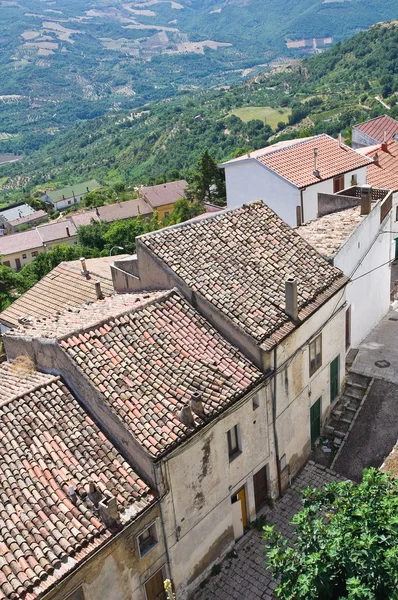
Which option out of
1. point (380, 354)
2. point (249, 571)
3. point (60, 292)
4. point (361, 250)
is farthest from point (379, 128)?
point (249, 571)

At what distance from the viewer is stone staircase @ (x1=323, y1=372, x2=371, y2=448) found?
73.3 feet

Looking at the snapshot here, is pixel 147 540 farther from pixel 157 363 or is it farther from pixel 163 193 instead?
pixel 163 193

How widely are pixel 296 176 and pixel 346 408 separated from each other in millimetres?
15229

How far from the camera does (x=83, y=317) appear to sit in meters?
19.6

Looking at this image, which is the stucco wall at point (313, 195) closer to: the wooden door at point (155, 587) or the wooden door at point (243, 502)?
the wooden door at point (243, 502)

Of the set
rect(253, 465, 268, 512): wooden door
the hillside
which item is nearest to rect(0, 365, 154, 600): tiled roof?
rect(253, 465, 268, 512): wooden door

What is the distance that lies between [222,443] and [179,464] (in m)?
1.84

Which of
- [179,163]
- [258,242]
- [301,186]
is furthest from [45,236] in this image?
[258,242]

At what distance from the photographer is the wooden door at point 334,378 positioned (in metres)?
22.7

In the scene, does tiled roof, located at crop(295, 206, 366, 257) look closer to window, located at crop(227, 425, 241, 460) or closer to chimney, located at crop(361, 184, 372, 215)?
chimney, located at crop(361, 184, 372, 215)

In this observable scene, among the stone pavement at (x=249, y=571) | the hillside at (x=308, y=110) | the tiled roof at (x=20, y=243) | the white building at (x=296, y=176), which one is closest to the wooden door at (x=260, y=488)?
the stone pavement at (x=249, y=571)

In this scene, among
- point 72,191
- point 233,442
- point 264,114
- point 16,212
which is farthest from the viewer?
point 72,191

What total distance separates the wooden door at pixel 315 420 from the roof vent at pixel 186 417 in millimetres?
7929

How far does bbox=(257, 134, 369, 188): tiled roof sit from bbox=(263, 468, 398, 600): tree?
23.3 meters
